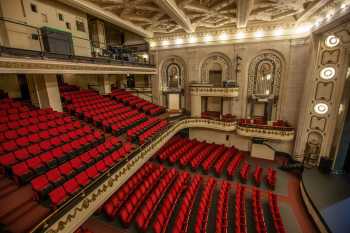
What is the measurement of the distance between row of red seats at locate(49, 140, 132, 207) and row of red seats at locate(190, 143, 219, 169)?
437 cm

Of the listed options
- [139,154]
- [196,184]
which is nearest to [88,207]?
[139,154]

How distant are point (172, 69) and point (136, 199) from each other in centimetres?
1051

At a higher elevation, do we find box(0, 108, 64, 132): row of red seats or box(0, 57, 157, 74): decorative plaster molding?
box(0, 57, 157, 74): decorative plaster molding

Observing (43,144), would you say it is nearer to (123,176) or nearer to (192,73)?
(123,176)

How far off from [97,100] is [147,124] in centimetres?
336

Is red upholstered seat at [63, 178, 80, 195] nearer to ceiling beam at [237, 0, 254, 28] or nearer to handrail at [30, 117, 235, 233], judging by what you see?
handrail at [30, 117, 235, 233]

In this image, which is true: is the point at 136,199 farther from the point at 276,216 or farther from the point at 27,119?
the point at 276,216

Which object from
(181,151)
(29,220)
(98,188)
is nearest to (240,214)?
(98,188)

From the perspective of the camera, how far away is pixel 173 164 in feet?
31.6

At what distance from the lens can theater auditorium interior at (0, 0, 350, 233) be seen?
4.78 metres

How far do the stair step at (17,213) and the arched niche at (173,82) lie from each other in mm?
11168

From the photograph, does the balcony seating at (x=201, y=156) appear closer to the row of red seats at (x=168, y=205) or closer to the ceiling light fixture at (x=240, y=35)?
the row of red seats at (x=168, y=205)

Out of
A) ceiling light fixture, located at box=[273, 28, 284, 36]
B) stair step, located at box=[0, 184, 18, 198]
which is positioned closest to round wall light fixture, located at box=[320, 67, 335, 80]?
ceiling light fixture, located at box=[273, 28, 284, 36]

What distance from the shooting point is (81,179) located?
180 inches
